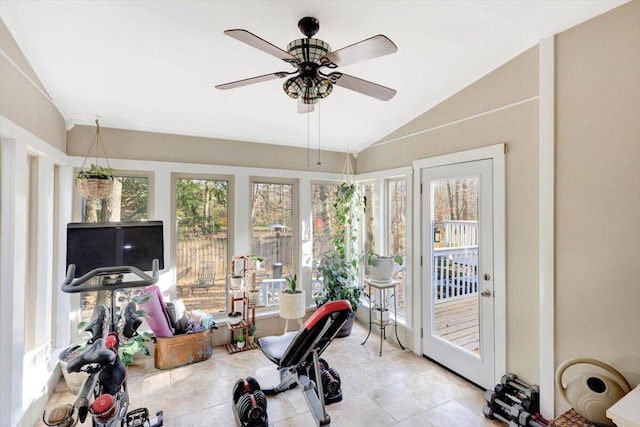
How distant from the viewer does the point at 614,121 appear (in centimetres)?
183

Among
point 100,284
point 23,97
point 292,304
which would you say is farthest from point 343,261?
point 23,97

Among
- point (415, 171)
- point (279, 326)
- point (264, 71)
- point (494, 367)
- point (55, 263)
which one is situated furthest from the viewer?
point (279, 326)

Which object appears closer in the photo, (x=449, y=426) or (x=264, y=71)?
(x=449, y=426)

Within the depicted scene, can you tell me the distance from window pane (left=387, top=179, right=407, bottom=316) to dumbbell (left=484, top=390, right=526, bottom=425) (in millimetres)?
1411

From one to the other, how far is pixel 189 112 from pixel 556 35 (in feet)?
10.1

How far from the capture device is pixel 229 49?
226 cm

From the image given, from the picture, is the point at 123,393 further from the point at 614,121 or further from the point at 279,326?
the point at 614,121

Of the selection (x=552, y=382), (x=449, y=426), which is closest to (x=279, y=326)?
(x=449, y=426)

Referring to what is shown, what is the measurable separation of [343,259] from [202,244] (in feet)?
5.88

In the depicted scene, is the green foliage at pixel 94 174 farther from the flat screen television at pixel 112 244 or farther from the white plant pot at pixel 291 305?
the white plant pot at pixel 291 305

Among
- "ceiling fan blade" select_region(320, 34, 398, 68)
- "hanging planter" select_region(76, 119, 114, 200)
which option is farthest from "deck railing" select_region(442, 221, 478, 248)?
"hanging planter" select_region(76, 119, 114, 200)

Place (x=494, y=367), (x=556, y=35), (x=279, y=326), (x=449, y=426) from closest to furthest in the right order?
(x=556, y=35)
(x=449, y=426)
(x=494, y=367)
(x=279, y=326)

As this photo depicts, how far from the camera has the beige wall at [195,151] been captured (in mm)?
3180

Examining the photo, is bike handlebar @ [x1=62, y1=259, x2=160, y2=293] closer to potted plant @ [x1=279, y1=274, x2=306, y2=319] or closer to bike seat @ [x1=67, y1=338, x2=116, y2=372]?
bike seat @ [x1=67, y1=338, x2=116, y2=372]
